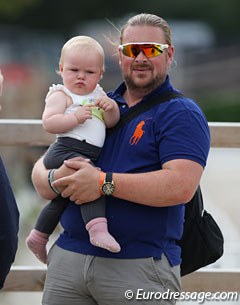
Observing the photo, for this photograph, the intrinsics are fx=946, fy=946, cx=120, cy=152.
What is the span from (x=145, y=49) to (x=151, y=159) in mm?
479

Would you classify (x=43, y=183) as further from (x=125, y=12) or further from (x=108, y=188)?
(x=125, y=12)

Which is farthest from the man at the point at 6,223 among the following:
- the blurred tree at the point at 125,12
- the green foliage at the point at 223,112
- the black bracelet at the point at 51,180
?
the blurred tree at the point at 125,12

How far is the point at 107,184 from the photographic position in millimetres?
3990

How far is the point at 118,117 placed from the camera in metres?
4.17

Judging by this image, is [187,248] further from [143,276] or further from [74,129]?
[74,129]

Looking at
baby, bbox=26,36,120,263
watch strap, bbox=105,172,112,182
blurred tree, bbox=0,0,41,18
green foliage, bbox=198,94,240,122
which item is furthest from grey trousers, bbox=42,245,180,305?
blurred tree, bbox=0,0,41,18

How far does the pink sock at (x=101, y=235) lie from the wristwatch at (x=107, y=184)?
0.40 feet

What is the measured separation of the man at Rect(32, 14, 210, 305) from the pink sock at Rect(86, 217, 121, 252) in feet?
0.27

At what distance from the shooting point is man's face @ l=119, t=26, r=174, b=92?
161 inches

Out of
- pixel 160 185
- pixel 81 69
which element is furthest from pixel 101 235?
pixel 81 69

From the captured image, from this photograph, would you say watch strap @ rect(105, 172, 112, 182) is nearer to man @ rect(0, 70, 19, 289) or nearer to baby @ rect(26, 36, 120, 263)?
baby @ rect(26, 36, 120, 263)

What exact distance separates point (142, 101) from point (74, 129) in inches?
13.0

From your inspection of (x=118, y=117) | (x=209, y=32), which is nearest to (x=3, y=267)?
(x=118, y=117)

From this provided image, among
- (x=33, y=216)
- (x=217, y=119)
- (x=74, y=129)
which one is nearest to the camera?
(x=74, y=129)
